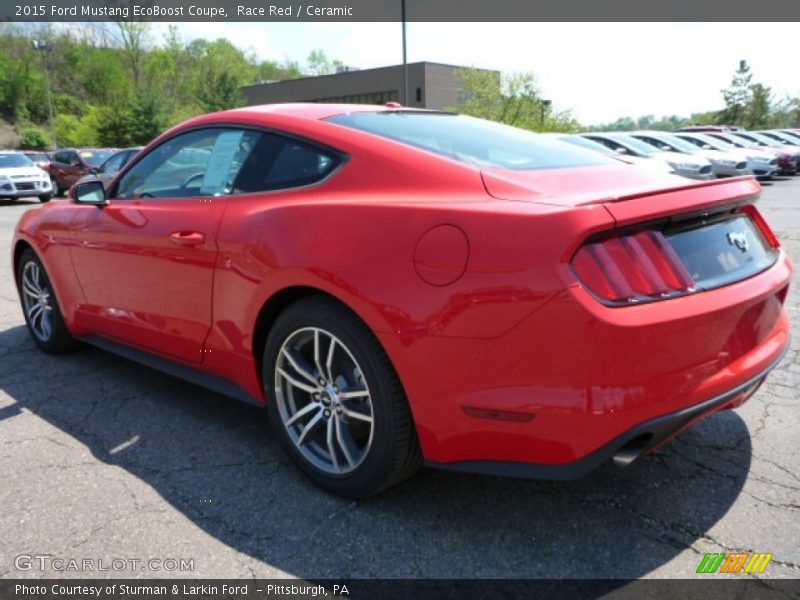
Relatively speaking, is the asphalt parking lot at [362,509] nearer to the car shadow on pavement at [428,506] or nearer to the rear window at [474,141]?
the car shadow on pavement at [428,506]

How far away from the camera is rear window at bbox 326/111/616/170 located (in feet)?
8.52

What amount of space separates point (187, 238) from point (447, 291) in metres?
1.47

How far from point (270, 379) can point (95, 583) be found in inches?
37.9

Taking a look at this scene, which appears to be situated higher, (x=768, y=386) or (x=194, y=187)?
(x=194, y=187)

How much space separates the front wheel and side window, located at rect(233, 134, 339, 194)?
55 cm

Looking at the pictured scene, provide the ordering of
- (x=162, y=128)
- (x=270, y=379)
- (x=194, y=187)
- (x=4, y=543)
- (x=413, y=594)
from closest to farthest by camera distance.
→ (x=413, y=594), (x=4, y=543), (x=270, y=379), (x=194, y=187), (x=162, y=128)

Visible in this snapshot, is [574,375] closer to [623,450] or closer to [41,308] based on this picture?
[623,450]

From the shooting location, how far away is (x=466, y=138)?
289 centimetres

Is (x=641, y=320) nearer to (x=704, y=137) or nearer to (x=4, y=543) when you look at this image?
(x=4, y=543)

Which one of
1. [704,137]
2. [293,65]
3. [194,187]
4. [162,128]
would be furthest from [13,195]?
[293,65]

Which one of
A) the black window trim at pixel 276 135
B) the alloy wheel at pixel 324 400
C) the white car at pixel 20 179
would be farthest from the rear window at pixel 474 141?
the white car at pixel 20 179

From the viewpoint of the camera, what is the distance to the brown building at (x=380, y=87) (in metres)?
53.2

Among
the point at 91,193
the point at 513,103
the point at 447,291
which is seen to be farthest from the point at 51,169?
the point at 447,291

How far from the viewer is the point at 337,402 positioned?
2537 millimetres
